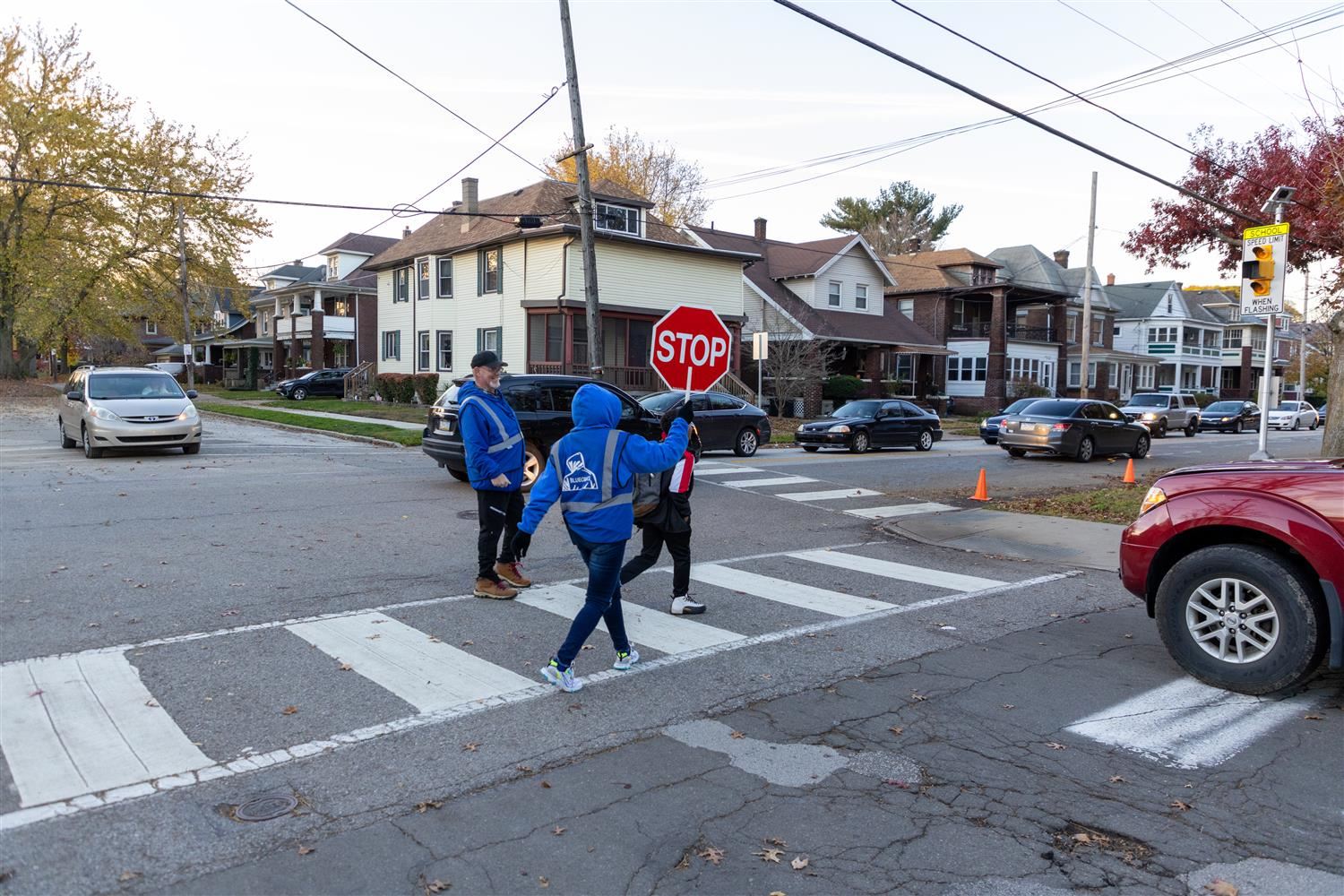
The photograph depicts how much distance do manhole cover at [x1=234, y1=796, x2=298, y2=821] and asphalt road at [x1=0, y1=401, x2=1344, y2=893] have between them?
0.03 metres

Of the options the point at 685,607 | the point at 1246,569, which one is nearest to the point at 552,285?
the point at 685,607

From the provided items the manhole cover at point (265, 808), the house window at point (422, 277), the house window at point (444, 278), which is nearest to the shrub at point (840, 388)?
the house window at point (444, 278)

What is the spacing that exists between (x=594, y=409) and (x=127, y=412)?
14974 millimetres

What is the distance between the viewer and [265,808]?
390 cm

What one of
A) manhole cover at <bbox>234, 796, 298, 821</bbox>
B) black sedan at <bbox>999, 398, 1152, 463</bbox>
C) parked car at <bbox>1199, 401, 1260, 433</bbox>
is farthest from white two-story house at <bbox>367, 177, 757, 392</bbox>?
manhole cover at <bbox>234, 796, 298, 821</bbox>

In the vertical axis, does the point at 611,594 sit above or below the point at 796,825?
above

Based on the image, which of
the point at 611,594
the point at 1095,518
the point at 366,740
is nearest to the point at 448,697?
the point at 366,740

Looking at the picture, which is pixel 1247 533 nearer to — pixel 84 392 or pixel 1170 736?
pixel 1170 736

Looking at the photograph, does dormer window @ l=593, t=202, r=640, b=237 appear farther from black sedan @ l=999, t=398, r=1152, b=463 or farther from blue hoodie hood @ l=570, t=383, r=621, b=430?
blue hoodie hood @ l=570, t=383, r=621, b=430

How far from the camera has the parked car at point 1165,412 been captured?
3722 centimetres

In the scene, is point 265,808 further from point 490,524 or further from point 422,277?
point 422,277

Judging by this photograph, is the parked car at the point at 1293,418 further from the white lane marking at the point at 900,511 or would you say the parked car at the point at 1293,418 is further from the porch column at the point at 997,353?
the white lane marking at the point at 900,511

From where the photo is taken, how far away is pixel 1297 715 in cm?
524

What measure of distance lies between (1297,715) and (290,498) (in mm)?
11308
